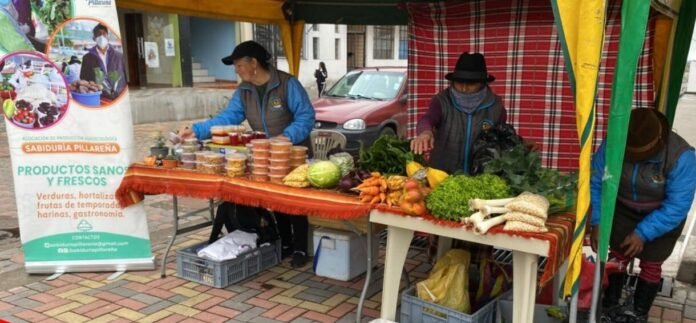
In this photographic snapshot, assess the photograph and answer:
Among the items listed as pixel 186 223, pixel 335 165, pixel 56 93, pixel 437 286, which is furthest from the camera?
pixel 186 223

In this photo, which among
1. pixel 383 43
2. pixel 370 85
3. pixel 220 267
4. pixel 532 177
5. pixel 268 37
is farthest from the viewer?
pixel 383 43

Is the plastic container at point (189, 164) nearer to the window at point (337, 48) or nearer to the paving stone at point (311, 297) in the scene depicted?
the paving stone at point (311, 297)

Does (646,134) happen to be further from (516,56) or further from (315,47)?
(315,47)

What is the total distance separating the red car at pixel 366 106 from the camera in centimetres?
819

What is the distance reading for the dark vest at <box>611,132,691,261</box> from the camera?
9.62 ft

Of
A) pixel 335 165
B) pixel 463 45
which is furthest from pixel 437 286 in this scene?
pixel 463 45

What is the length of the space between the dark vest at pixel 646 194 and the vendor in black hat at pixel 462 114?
3.01ft

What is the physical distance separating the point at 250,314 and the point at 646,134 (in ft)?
8.58

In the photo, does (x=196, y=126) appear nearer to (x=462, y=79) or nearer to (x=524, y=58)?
(x=462, y=79)

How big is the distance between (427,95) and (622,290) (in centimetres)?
268

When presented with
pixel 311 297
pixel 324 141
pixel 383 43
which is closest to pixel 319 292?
pixel 311 297

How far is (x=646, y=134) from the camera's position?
114 inches

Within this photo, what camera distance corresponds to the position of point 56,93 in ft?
12.8

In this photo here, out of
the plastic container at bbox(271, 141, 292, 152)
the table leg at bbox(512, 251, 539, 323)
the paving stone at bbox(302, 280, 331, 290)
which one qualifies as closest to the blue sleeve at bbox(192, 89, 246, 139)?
the plastic container at bbox(271, 141, 292, 152)
